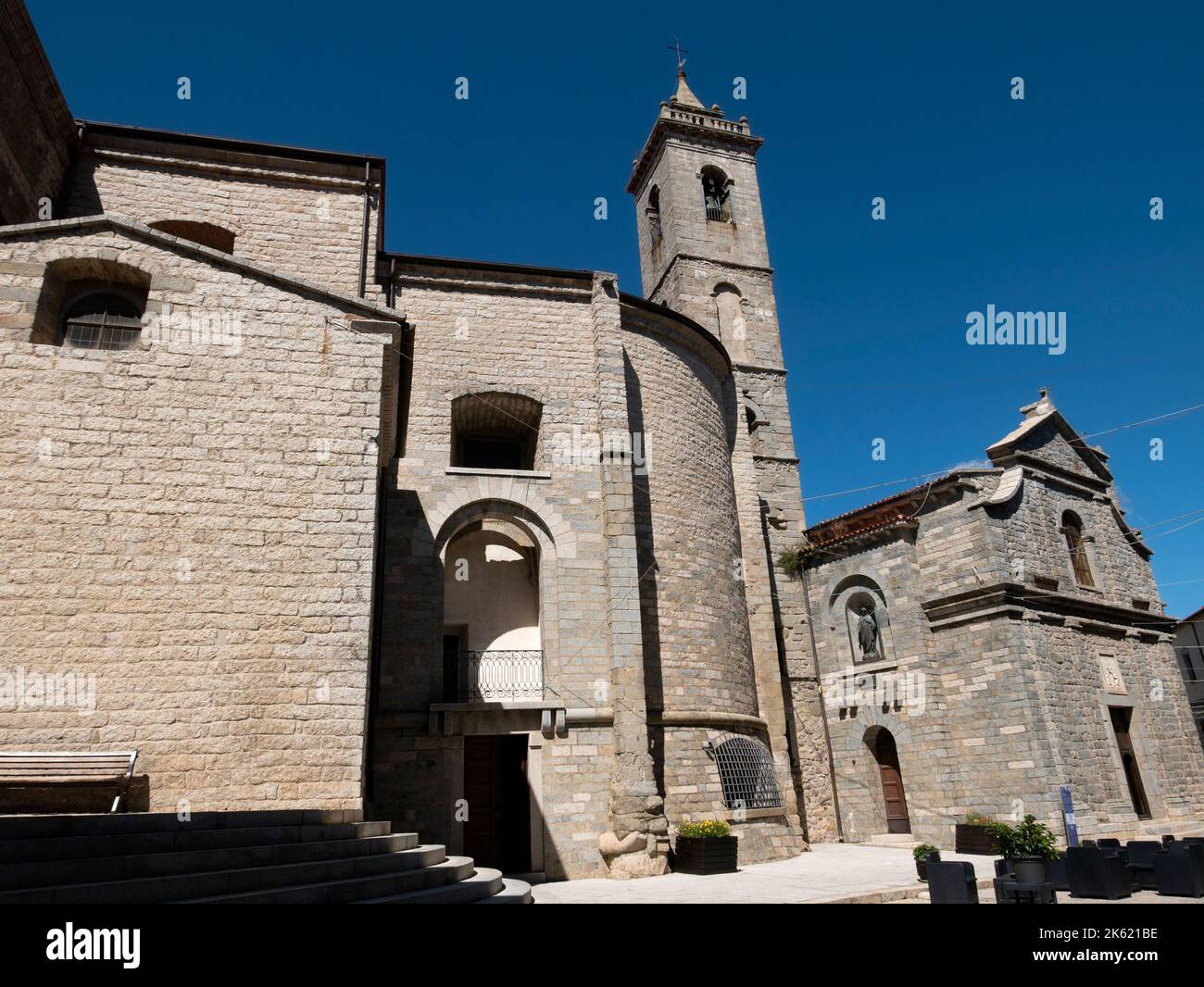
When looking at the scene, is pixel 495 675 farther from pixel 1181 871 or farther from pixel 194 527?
pixel 1181 871

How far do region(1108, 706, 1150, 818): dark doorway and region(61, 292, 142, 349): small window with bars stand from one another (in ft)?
66.7

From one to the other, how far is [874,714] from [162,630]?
15.8m

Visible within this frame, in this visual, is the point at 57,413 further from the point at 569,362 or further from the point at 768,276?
the point at 768,276

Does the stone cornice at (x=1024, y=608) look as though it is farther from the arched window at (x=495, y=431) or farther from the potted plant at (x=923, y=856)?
the arched window at (x=495, y=431)

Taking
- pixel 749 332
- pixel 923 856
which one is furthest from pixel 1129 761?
pixel 749 332

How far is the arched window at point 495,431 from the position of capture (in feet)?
45.6

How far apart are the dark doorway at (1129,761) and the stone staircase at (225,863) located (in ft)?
53.8

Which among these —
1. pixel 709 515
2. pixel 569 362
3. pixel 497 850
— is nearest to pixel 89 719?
pixel 497 850

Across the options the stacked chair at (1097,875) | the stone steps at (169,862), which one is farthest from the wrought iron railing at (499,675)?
the stacked chair at (1097,875)

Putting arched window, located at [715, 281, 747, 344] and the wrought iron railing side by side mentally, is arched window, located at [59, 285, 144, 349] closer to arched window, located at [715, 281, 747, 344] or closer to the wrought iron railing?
the wrought iron railing

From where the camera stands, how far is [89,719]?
684 cm

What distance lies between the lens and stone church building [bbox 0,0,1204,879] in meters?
7.37

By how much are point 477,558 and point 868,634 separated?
10.4m

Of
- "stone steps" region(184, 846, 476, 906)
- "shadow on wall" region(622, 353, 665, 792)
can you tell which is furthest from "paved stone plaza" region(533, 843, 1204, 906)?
"stone steps" region(184, 846, 476, 906)
